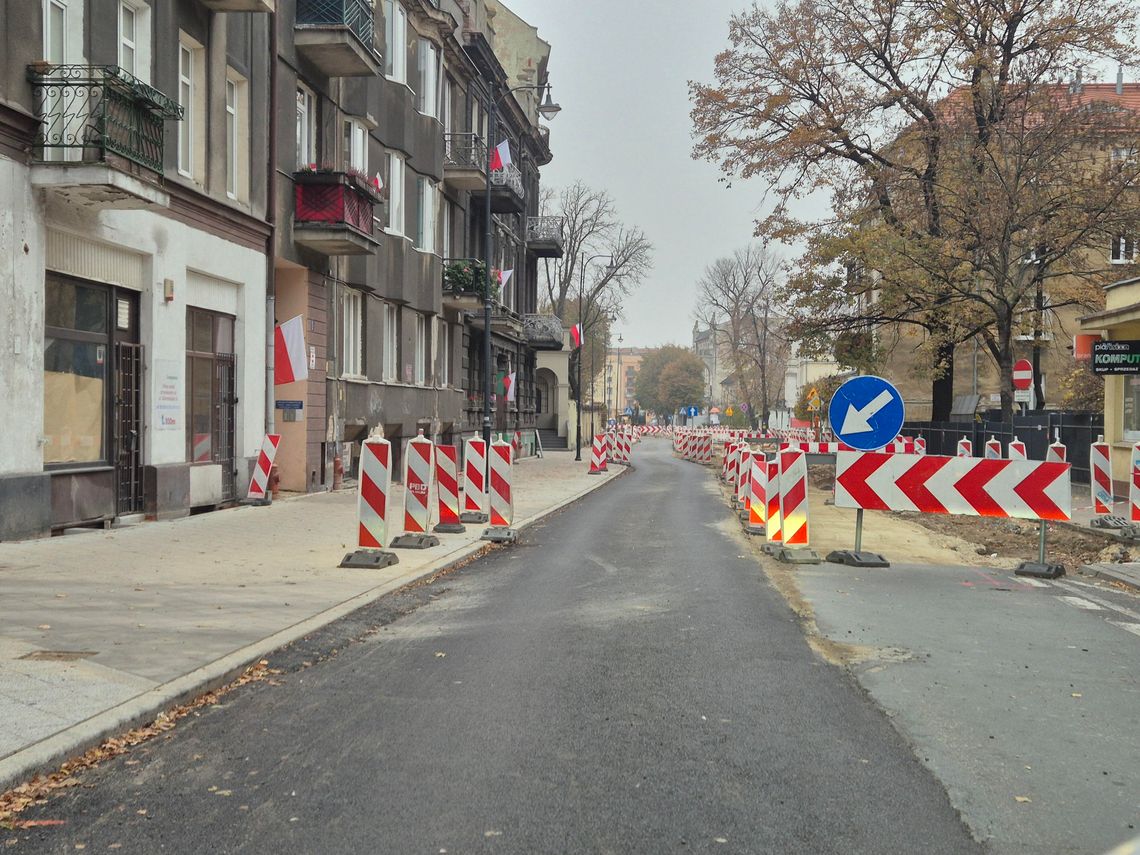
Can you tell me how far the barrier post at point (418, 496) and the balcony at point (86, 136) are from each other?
14.2 feet

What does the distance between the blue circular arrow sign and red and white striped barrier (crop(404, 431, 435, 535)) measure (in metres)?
4.68

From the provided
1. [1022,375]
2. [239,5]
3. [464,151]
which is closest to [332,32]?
[239,5]

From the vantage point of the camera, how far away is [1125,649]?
7227 mm

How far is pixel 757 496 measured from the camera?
1539 centimetres

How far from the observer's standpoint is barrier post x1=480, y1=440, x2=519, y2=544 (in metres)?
14.2

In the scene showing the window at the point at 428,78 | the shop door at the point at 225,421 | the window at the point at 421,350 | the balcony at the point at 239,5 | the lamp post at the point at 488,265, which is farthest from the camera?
the window at the point at 421,350

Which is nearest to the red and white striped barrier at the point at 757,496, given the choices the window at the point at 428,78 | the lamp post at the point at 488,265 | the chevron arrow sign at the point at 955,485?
the chevron arrow sign at the point at 955,485

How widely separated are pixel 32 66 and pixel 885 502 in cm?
1041

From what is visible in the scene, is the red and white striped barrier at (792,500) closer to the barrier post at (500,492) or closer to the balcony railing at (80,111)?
the barrier post at (500,492)

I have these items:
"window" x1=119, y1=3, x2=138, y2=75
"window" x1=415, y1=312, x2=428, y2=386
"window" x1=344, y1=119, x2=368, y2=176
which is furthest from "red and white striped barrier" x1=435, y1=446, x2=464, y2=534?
"window" x1=415, y1=312, x2=428, y2=386

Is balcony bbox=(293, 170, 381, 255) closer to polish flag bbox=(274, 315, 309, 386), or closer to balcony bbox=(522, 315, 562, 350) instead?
polish flag bbox=(274, 315, 309, 386)

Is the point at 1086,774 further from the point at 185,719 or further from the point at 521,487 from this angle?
the point at 521,487

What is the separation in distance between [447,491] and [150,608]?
21.5ft

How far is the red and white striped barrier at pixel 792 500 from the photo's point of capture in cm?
1271
